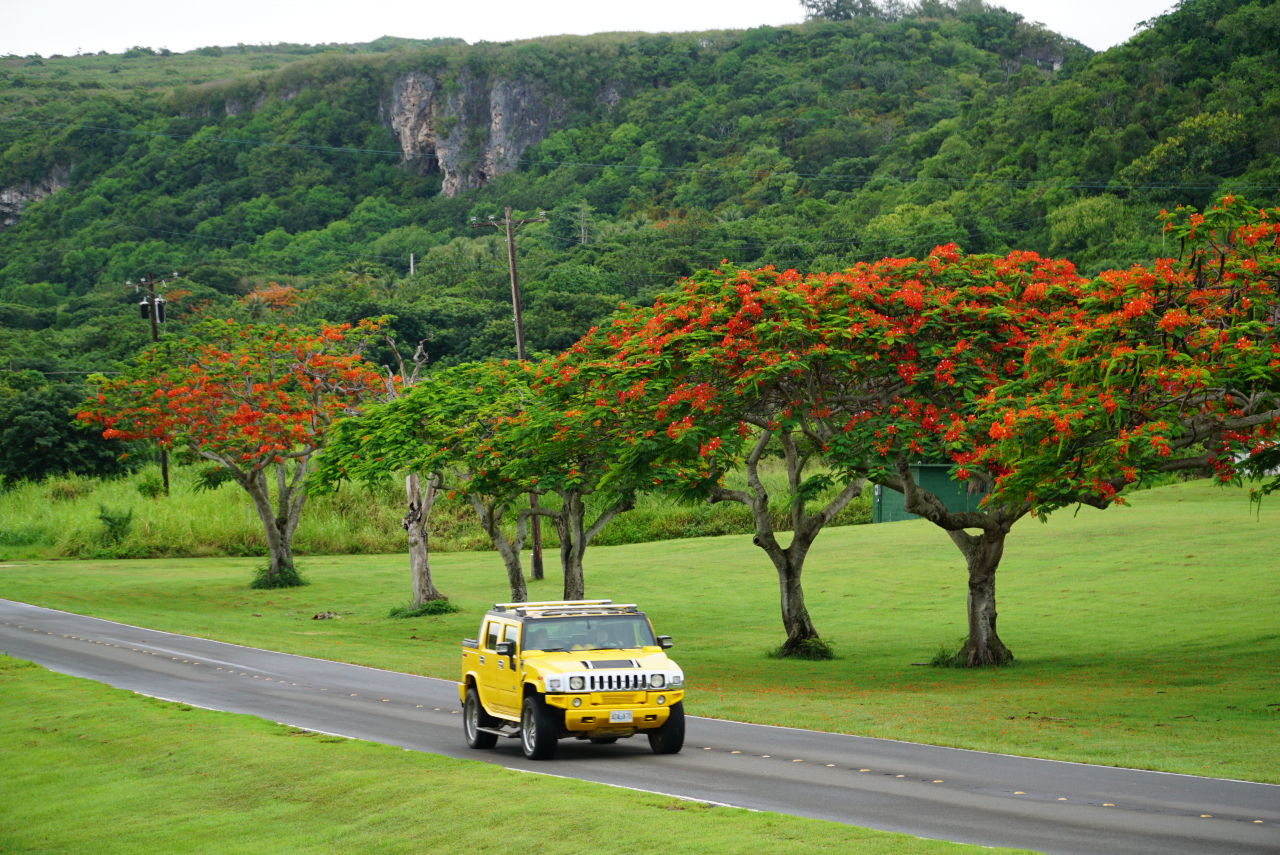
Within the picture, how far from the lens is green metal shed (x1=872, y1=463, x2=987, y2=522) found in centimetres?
5638

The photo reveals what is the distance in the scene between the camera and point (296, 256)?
14062 cm

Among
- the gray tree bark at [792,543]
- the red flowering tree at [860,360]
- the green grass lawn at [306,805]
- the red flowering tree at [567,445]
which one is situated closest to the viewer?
the green grass lawn at [306,805]

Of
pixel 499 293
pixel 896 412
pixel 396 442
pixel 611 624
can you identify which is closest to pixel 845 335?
pixel 896 412

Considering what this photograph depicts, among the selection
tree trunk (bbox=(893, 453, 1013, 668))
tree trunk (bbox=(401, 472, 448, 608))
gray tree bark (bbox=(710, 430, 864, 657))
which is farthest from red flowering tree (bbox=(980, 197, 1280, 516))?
tree trunk (bbox=(401, 472, 448, 608))

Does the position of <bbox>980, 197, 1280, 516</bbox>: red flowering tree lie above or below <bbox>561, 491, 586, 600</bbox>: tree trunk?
above

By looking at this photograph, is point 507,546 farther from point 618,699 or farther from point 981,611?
point 618,699

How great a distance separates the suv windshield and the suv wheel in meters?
0.81

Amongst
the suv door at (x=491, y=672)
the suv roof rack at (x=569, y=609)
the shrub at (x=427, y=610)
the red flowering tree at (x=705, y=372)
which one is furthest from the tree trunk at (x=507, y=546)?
the suv roof rack at (x=569, y=609)

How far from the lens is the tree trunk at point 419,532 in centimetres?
3972

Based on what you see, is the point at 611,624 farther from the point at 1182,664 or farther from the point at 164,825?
the point at 1182,664

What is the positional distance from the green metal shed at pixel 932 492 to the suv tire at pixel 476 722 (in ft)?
115

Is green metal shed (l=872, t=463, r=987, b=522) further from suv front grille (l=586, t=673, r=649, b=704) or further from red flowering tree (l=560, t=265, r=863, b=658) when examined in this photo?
suv front grille (l=586, t=673, r=649, b=704)

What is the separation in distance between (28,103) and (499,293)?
4805 inches

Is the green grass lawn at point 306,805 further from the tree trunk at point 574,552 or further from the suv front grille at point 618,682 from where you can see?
the tree trunk at point 574,552
